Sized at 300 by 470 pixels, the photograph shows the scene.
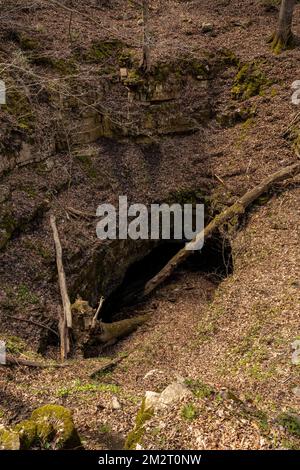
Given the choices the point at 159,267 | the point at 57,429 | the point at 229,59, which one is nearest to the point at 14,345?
the point at 57,429

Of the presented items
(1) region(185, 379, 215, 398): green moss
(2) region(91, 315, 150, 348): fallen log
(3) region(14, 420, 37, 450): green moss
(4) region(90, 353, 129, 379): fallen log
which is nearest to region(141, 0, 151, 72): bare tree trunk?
(2) region(91, 315, 150, 348): fallen log

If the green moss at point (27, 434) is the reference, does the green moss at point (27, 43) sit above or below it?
above

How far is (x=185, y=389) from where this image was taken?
4930mm

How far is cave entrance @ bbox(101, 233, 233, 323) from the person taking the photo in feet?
39.2

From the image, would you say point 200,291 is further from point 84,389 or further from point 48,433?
point 48,433

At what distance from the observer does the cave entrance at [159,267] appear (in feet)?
39.2

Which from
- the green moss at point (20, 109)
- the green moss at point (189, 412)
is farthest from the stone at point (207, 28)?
the green moss at point (189, 412)

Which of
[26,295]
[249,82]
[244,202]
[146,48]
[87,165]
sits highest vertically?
[146,48]

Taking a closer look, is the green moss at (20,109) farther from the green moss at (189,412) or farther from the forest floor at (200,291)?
the green moss at (189,412)

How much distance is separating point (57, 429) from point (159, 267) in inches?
380

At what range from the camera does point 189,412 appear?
15.1ft

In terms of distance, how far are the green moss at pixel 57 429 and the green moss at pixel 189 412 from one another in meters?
1.30
